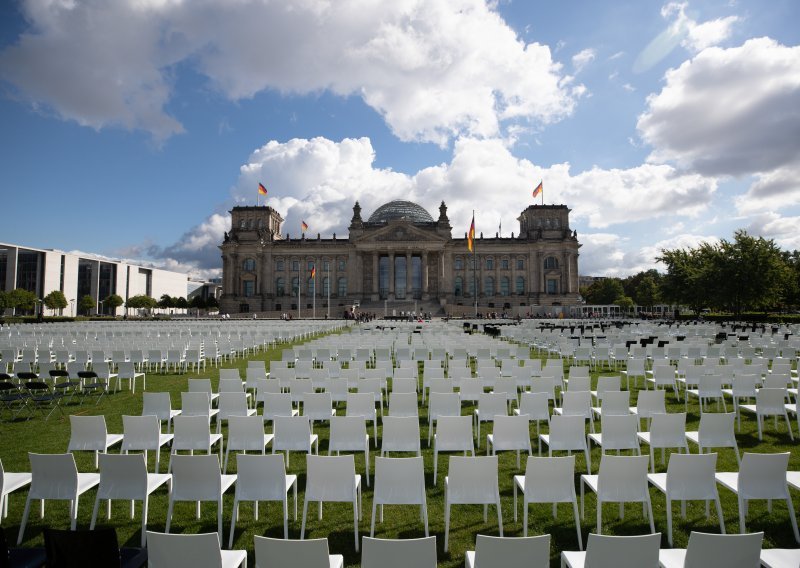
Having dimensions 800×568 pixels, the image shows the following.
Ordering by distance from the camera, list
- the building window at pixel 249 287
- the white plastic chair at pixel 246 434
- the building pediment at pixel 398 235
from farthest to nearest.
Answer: the building window at pixel 249 287 < the building pediment at pixel 398 235 < the white plastic chair at pixel 246 434

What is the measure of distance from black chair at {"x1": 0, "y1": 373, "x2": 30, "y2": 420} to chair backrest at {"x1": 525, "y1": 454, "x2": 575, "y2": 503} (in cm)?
1174

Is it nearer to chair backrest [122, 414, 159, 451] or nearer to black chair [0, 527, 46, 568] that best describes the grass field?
chair backrest [122, 414, 159, 451]

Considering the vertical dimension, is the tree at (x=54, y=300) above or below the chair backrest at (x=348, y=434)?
above

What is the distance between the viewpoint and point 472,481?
16.4ft

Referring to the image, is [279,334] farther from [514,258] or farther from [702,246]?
[514,258]

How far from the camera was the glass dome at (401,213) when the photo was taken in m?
107

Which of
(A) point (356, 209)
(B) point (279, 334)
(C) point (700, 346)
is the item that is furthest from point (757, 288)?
(A) point (356, 209)

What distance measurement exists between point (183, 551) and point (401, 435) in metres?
3.65

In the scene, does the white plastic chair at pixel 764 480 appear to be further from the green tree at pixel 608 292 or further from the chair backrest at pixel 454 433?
the green tree at pixel 608 292

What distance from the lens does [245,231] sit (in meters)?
95.6

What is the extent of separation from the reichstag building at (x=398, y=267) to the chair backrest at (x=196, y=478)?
8636 centimetres

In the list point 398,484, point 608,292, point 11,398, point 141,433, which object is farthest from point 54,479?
point 608,292

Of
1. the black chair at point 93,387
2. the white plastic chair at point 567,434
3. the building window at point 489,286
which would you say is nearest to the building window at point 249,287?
the building window at point 489,286

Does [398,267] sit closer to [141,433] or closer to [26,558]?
[141,433]
